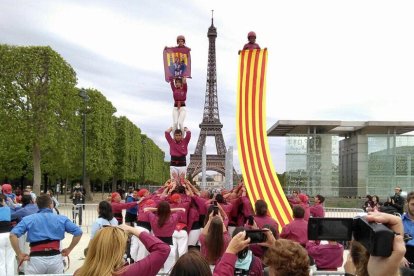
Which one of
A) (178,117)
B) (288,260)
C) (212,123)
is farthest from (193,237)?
(212,123)

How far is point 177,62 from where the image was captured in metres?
11.1

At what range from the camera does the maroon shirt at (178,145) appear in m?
10.7

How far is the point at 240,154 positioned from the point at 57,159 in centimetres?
2194

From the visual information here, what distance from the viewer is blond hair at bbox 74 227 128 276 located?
9.04 ft

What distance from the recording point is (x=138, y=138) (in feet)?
174

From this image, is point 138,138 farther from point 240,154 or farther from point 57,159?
point 240,154

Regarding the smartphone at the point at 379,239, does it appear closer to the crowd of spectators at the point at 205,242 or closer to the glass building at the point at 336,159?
the crowd of spectators at the point at 205,242

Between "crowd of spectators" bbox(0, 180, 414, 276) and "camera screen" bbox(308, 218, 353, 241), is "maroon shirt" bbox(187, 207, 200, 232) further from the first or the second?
"camera screen" bbox(308, 218, 353, 241)

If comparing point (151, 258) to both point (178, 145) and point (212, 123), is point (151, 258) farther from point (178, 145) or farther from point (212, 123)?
point (212, 123)

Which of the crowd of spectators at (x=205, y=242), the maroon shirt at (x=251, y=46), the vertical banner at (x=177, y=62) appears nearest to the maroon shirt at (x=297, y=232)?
the crowd of spectators at (x=205, y=242)

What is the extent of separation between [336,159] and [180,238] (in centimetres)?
2772

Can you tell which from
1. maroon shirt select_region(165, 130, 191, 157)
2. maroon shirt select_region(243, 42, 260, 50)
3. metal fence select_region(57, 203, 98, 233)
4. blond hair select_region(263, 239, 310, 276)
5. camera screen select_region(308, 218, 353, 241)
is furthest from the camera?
metal fence select_region(57, 203, 98, 233)

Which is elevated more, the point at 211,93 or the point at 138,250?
the point at 211,93

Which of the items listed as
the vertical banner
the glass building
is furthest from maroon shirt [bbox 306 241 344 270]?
the glass building
